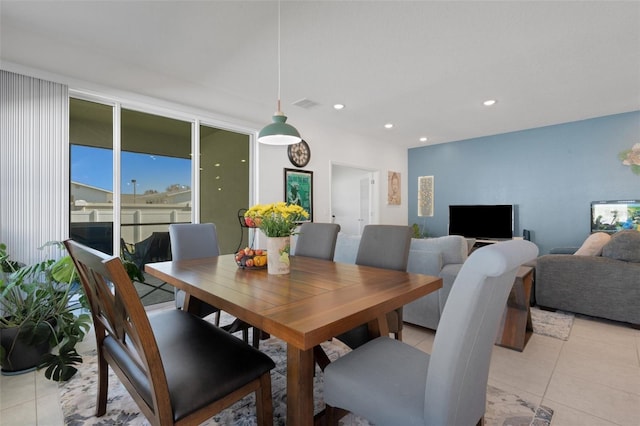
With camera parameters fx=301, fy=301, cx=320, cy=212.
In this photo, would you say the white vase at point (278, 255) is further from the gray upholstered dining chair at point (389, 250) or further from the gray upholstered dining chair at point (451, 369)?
the gray upholstered dining chair at point (451, 369)

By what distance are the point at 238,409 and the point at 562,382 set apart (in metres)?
2.06

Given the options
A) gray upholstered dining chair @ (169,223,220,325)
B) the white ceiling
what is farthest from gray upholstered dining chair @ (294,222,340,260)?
the white ceiling

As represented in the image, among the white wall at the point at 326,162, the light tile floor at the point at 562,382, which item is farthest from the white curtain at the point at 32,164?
the white wall at the point at 326,162

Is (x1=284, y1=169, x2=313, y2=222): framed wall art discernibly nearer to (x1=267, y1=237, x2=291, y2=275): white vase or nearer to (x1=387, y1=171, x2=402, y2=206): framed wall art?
(x1=387, y1=171, x2=402, y2=206): framed wall art

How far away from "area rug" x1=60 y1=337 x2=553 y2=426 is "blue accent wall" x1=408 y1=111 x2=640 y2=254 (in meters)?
4.46

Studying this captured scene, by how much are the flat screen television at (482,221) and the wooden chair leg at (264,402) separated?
5.50 meters

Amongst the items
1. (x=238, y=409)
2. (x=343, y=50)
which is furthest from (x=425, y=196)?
(x=238, y=409)

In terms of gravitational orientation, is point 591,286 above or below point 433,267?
below

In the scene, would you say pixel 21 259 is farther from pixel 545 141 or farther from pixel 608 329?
pixel 545 141

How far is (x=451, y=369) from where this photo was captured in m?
0.89

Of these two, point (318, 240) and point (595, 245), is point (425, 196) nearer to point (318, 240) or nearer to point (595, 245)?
point (595, 245)

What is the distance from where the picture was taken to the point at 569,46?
2697 mm

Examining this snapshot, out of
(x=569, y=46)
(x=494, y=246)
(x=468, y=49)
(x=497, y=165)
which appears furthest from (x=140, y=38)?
(x=497, y=165)

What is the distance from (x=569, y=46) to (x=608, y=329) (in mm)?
2645
